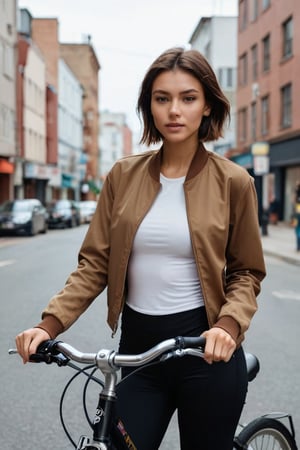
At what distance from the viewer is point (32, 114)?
152 feet

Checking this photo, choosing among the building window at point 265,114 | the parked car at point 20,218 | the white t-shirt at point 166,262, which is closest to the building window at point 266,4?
the building window at point 265,114

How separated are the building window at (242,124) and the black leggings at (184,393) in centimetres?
4038

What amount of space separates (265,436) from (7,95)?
122 ft

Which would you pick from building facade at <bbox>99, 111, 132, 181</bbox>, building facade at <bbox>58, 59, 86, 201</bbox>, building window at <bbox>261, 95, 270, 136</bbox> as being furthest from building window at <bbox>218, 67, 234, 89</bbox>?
building facade at <bbox>99, 111, 132, 181</bbox>

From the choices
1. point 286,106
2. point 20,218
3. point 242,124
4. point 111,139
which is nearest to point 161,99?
point 20,218

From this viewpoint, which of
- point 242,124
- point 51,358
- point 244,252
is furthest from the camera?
point 242,124

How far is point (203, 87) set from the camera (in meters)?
2.32

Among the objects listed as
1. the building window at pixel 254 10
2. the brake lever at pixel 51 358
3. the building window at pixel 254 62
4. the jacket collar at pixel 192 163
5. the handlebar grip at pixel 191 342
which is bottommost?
the brake lever at pixel 51 358

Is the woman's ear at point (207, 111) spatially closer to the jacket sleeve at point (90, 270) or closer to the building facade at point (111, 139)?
the jacket sleeve at point (90, 270)

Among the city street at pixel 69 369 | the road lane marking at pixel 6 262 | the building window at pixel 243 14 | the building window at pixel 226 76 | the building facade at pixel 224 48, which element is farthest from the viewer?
the building window at pixel 226 76

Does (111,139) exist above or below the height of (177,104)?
above

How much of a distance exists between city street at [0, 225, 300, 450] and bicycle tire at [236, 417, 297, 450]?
1.31 m

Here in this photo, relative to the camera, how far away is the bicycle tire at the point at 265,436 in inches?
107

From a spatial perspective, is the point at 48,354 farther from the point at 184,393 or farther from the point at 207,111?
the point at 207,111
